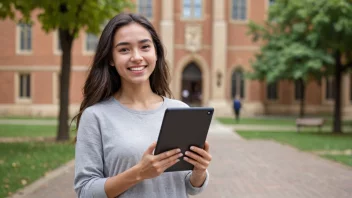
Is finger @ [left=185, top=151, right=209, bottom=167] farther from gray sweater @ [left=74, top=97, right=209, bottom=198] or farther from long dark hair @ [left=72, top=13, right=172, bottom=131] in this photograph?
long dark hair @ [left=72, top=13, right=172, bottom=131]

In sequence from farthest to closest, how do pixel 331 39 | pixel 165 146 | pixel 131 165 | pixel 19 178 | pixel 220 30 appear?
pixel 220 30 < pixel 331 39 < pixel 19 178 < pixel 131 165 < pixel 165 146

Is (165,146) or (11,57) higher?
(11,57)

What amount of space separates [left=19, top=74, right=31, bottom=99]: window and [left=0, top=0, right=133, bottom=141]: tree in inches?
843

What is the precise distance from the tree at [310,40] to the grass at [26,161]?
11177 millimetres

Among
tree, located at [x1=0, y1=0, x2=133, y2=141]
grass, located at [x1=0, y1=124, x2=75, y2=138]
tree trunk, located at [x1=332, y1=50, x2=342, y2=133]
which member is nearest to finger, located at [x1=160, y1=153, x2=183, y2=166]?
tree, located at [x1=0, y1=0, x2=133, y2=141]

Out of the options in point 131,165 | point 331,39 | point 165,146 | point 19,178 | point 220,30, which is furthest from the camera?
point 220,30

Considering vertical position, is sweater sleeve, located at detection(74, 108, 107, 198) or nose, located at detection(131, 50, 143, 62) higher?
nose, located at detection(131, 50, 143, 62)

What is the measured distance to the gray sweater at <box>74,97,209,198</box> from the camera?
2.30 meters

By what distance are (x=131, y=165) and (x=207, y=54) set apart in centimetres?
3413

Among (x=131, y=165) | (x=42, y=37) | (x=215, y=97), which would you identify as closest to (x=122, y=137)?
(x=131, y=165)

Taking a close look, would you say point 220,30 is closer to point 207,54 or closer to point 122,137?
point 207,54

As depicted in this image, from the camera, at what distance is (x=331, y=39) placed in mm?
20281

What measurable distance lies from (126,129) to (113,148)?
0.11m

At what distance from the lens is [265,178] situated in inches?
349
